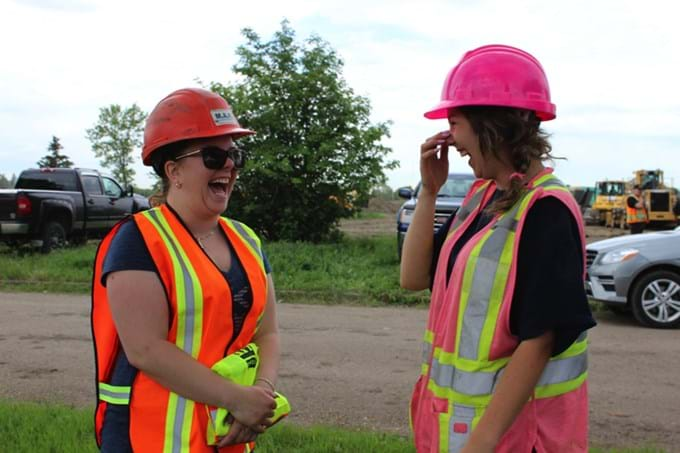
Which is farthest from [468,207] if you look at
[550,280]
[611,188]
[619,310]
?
[611,188]

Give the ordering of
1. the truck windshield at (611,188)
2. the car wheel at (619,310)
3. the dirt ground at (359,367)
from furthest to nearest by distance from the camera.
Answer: the truck windshield at (611,188)
the car wheel at (619,310)
the dirt ground at (359,367)

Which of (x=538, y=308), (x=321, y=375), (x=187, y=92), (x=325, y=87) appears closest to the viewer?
(x=538, y=308)

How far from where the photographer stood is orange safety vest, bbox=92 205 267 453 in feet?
7.25

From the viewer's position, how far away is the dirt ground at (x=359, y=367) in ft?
19.0

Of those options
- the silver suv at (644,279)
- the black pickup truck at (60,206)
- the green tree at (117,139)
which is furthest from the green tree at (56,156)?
the silver suv at (644,279)

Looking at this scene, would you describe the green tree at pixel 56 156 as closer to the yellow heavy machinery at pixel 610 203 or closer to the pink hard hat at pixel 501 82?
the yellow heavy machinery at pixel 610 203

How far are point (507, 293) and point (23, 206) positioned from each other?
600 inches

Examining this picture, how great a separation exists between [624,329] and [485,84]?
8.34 metres

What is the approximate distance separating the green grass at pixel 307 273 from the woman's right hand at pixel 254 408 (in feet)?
30.2

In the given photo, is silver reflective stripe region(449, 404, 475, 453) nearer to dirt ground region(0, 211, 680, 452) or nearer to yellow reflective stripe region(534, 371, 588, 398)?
yellow reflective stripe region(534, 371, 588, 398)

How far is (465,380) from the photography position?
2033 mm

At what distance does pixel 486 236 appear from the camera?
205 cm

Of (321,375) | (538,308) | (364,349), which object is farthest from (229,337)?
(364,349)

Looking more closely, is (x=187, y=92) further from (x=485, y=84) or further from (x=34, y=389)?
(x=34, y=389)
